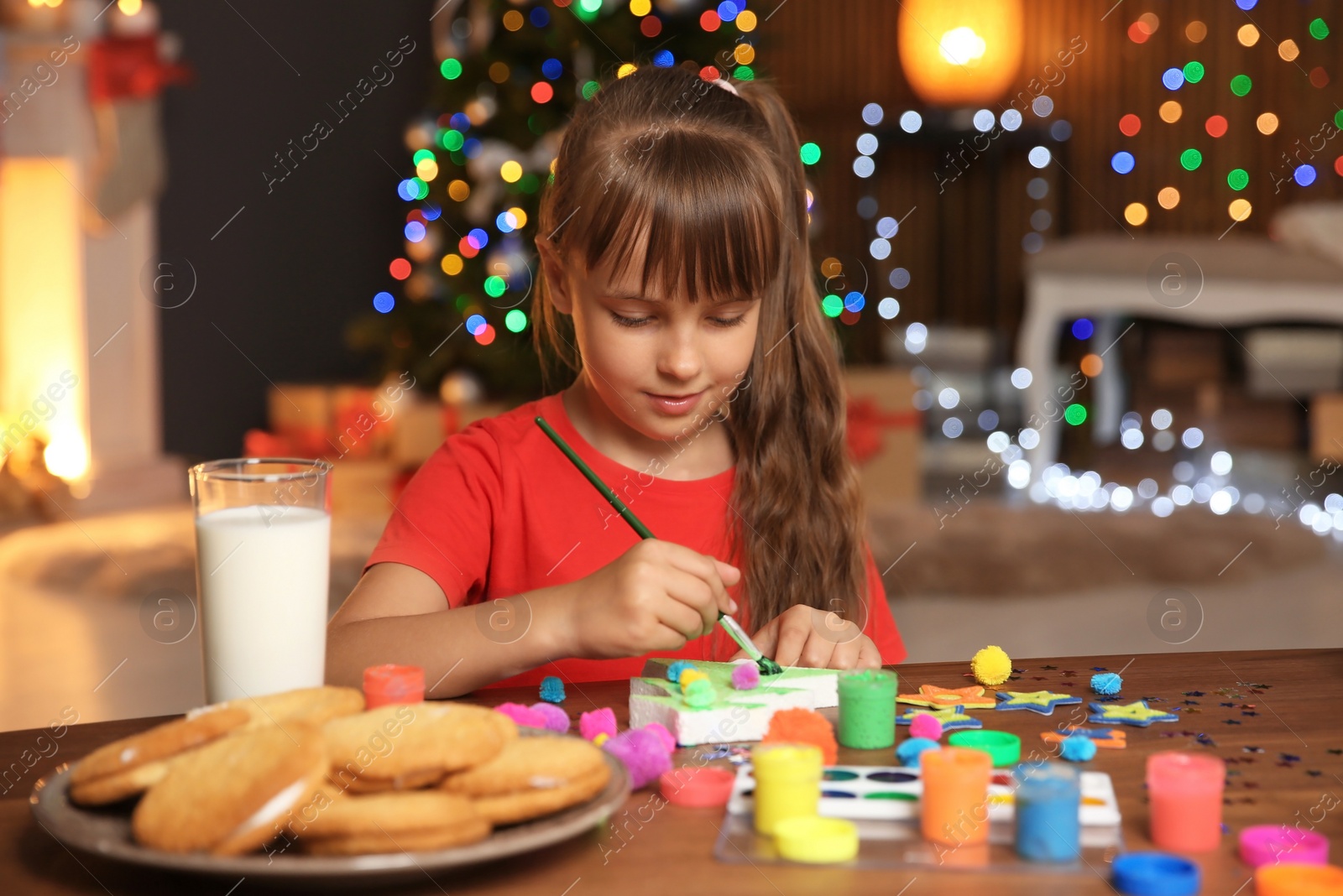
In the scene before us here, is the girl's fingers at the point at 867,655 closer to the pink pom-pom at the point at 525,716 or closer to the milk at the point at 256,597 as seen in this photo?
the pink pom-pom at the point at 525,716

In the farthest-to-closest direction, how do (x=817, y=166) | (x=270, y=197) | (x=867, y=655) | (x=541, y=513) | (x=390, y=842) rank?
(x=817, y=166) < (x=270, y=197) < (x=541, y=513) < (x=867, y=655) < (x=390, y=842)

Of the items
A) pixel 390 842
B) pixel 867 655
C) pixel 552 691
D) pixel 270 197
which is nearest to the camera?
pixel 390 842

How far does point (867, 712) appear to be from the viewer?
69cm

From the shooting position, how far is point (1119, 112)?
4.95 meters

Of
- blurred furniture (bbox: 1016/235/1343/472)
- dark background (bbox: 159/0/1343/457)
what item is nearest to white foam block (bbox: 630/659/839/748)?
dark background (bbox: 159/0/1343/457)

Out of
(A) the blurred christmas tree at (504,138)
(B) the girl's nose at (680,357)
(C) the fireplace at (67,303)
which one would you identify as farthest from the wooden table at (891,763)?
(C) the fireplace at (67,303)

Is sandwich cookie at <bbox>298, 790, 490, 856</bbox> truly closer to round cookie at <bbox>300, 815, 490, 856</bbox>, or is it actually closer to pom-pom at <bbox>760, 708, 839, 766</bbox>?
round cookie at <bbox>300, 815, 490, 856</bbox>

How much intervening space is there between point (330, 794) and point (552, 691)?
296 mm

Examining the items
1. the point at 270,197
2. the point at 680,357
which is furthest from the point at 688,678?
the point at 270,197

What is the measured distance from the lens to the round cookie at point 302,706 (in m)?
0.59

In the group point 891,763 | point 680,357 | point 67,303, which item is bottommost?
point 891,763

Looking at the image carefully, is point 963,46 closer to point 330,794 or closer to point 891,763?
point 891,763

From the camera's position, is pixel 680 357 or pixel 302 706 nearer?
pixel 302 706

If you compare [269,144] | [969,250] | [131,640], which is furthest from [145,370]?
[969,250]
